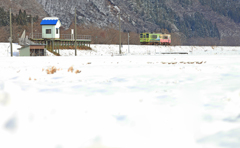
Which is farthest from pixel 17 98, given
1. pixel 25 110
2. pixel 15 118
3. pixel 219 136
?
pixel 219 136

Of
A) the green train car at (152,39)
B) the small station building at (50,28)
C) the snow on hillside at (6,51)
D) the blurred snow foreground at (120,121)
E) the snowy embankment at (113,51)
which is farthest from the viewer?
the green train car at (152,39)

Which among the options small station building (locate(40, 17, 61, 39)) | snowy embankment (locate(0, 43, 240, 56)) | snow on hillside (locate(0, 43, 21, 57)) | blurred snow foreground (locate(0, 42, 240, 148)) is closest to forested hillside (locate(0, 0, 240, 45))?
small station building (locate(40, 17, 61, 39))

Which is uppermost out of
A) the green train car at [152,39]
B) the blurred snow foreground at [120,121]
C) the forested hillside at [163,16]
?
the forested hillside at [163,16]

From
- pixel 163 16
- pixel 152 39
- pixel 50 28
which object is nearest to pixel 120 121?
pixel 50 28

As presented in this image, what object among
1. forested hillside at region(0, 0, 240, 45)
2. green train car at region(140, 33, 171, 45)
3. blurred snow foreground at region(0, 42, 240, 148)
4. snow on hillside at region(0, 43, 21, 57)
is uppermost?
forested hillside at region(0, 0, 240, 45)

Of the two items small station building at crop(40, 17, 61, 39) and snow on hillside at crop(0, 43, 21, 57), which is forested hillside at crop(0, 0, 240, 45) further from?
snow on hillside at crop(0, 43, 21, 57)

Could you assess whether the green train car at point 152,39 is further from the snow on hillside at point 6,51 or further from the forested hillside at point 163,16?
the forested hillside at point 163,16

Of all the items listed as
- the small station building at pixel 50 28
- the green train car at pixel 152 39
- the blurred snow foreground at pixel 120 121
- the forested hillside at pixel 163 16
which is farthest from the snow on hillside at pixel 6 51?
the forested hillside at pixel 163 16

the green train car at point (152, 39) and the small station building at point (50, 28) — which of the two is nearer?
the small station building at point (50, 28)

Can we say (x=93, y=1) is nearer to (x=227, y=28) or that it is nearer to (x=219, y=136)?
(x=227, y=28)

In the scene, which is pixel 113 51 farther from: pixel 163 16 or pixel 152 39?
pixel 163 16

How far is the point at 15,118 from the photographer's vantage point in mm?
4758

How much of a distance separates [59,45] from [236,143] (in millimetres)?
48374

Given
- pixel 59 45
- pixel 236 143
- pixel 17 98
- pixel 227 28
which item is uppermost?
pixel 227 28
